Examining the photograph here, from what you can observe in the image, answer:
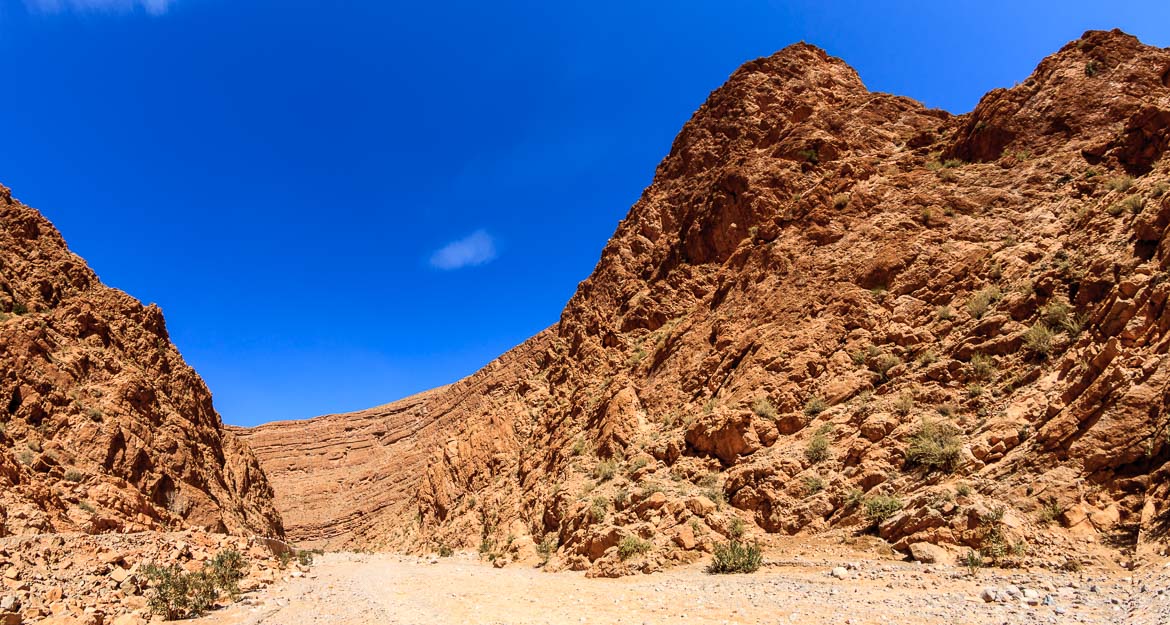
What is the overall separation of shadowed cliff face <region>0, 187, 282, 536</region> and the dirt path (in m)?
5.00

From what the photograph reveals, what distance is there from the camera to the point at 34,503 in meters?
12.0

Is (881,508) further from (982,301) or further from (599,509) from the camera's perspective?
(599,509)

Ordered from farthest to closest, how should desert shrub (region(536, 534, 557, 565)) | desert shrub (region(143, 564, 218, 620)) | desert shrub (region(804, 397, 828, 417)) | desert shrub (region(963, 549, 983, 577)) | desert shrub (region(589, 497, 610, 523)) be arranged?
desert shrub (region(536, 534, 557, 565))
desert shrub (region(589, 497, 610, 523))
desert shrub (region(804, 397, 828, 417))
desert shrub (region(143, 564, 218, 620))
desert shrub (region(963, 549, 983, 577))

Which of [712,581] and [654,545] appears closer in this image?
[712,581]

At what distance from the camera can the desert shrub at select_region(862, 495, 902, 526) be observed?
34.7ft

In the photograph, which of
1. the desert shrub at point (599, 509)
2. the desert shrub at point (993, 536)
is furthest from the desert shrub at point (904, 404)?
the desert shrub at point (599, 509)

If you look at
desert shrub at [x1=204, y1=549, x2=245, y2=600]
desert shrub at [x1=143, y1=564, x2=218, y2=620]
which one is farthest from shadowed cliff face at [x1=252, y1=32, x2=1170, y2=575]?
desert shrub at [x1=143, y1=564, x2=218, y2=620]

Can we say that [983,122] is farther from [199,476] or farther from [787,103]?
[199,476]

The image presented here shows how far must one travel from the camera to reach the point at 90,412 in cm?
1609

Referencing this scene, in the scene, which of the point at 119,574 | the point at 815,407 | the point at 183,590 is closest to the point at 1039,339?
the point at 815,407

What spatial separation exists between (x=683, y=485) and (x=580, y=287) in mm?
19052

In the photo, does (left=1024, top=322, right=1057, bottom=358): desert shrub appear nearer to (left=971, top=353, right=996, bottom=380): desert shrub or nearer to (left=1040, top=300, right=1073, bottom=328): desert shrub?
(left=1040, top=300, right=1073, bottom=328): desert shrub

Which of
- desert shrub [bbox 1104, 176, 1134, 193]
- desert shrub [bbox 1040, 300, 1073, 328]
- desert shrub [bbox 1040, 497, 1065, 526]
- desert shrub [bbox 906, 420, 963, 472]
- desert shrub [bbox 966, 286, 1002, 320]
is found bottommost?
desert shrub [bbox 1040, 497, 1065, 526]

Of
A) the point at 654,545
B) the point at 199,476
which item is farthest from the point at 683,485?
the point at 199,476
